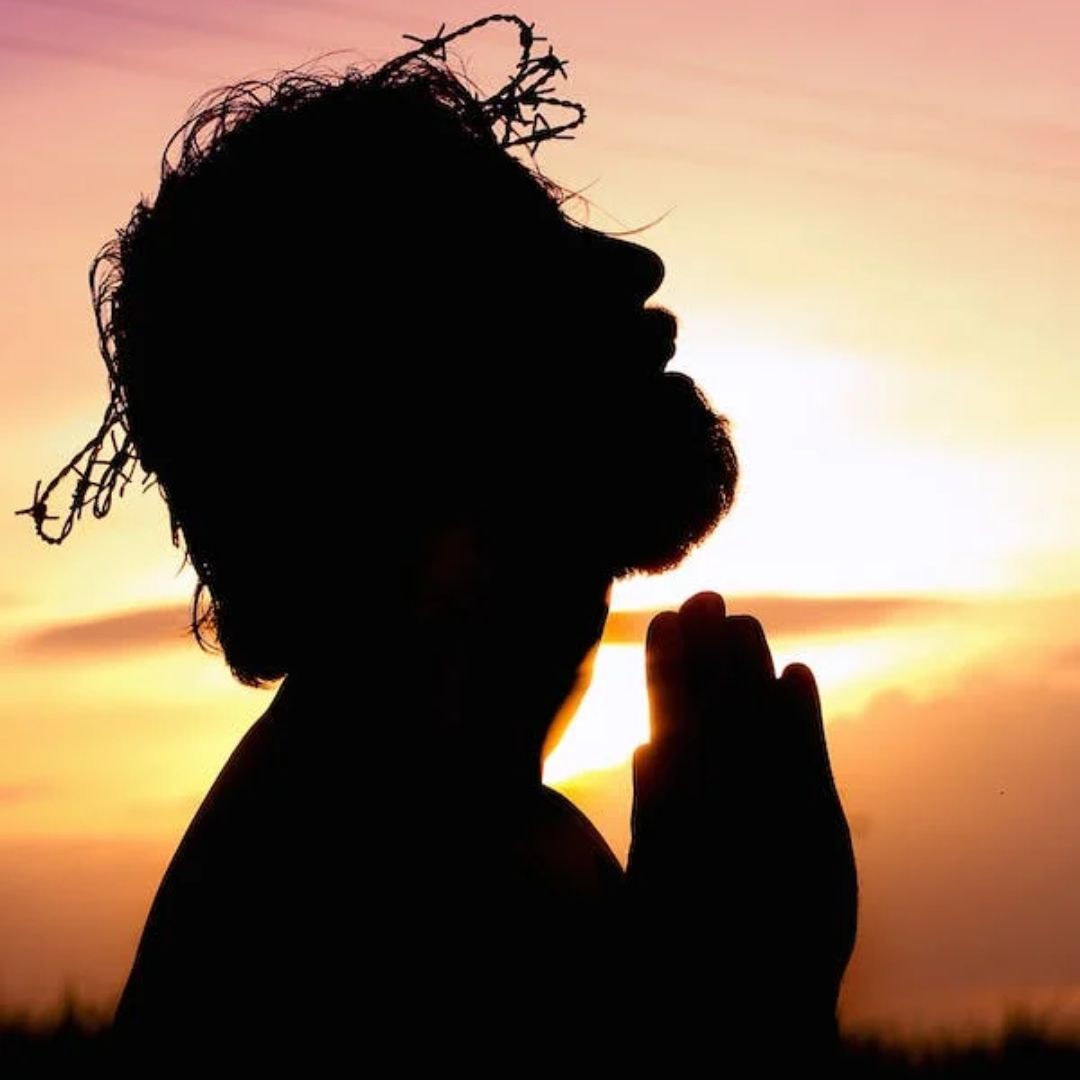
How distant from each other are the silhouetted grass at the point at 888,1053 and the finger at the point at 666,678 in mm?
5162

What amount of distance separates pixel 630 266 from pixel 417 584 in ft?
1.70

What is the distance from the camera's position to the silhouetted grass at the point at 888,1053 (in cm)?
669

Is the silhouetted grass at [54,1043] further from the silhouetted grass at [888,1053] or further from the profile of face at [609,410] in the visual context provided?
the profile of face at [609,410]

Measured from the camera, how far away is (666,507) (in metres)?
2.39

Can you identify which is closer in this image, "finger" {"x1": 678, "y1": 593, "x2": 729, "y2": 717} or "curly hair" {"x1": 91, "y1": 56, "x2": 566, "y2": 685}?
"finger" {"x1": 678, "y1": 593, "x2": 729, "y2": 717}

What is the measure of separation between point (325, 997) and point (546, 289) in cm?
92

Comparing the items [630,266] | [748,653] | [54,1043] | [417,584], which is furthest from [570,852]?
[54,1043]

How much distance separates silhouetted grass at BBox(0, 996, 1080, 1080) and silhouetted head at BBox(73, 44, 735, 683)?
4.59 metres

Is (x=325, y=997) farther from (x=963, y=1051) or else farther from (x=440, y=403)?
(x=963, y=1051)

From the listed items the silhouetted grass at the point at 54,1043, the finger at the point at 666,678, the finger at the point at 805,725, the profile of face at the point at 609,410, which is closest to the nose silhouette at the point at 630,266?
the profile of face at the point at 609,410

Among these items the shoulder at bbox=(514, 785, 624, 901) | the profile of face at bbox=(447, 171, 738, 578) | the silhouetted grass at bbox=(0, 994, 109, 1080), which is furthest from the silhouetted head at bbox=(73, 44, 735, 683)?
the silhouetted grass at bbox=(0, 994, 109, 1080)

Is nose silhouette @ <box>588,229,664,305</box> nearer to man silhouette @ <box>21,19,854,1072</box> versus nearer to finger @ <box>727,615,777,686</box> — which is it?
man silhouette @ <box>21,19,854,1072</box>

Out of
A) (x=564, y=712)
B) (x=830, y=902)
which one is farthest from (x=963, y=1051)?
(x=830, y=902)

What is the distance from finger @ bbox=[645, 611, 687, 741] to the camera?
72.6 inches
